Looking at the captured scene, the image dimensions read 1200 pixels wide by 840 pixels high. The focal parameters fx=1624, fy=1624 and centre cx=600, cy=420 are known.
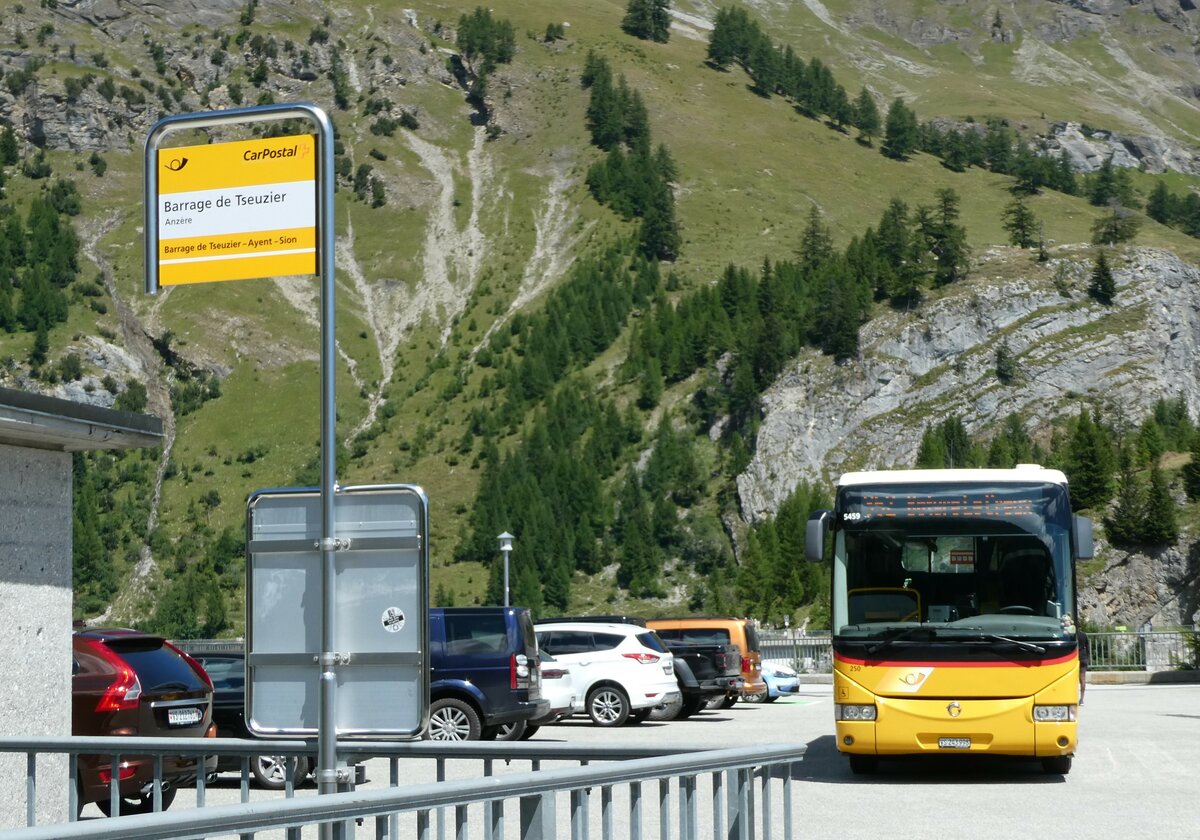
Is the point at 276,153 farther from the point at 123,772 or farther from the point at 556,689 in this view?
the point at 556,689

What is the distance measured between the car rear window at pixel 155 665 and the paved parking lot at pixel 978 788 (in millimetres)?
1152

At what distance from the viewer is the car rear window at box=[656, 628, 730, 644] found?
31.5m

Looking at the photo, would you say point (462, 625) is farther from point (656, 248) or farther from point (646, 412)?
point (656, 248)

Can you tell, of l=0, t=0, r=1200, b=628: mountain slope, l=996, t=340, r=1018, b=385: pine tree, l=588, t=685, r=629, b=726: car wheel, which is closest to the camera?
l=588, t=685, r=629, b=726: car wheel

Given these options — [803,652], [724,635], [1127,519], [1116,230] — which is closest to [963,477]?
[724,635]

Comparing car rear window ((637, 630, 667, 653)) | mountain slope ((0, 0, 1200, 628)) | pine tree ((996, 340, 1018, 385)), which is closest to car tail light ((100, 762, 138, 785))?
car rear window ((637, 630, 667, 653))

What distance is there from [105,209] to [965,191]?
10111 cm

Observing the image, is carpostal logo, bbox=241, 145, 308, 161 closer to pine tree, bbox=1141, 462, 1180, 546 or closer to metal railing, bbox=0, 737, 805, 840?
metal railing, bbox=0, 737, 805, 840

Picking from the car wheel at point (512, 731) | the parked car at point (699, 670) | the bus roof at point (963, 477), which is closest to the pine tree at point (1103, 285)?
the parked car at point (699, 670)

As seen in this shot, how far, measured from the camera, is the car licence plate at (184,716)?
14.6 metres

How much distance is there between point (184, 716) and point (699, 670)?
17032 mm

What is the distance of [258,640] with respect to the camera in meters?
6.73

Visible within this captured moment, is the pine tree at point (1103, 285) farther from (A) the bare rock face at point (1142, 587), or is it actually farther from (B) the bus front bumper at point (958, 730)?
(B) the bus front bumper at point (958, 730)

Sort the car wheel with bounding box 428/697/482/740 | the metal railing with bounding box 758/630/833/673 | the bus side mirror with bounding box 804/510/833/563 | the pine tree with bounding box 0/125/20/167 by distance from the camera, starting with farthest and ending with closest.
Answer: the pine tree with bounding box 0/125/20/167 → the metal railing with bounding box 758/630/833/673 → the car wheel with bounding box 428/697/482/740 → the bus side mirror with bounding box 804/510/833/563
